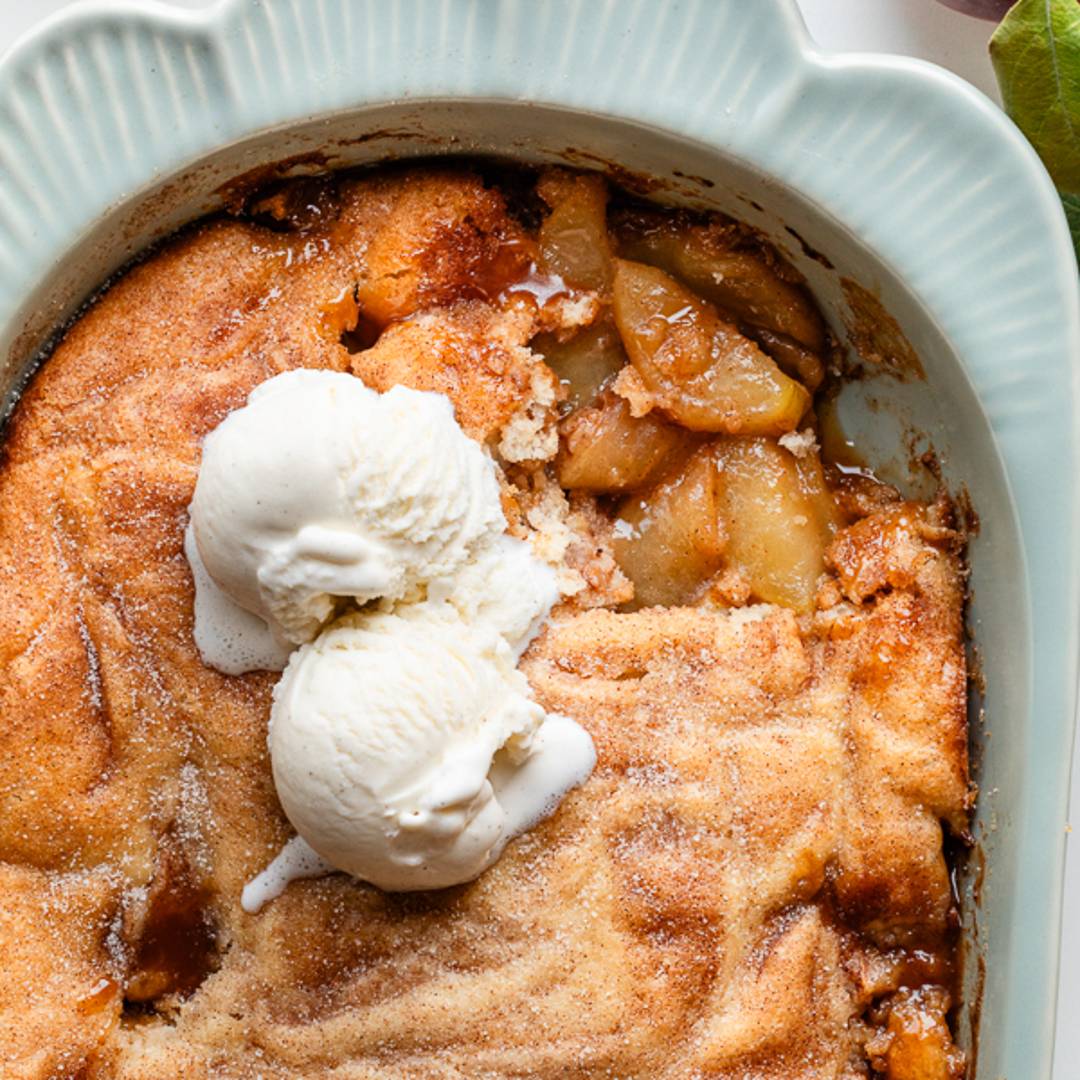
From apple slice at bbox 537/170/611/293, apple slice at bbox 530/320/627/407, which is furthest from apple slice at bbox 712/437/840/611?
apple slice at bbox 537/170/611/293

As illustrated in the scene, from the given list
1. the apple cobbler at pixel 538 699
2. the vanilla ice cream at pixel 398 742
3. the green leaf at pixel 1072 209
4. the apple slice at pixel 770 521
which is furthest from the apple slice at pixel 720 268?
the vanilla ice cream at pixel 398 742

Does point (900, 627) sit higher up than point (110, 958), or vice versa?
point (900, 627)

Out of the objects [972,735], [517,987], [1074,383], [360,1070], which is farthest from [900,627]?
[360,1070]

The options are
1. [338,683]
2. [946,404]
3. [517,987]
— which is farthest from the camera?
[946,404]

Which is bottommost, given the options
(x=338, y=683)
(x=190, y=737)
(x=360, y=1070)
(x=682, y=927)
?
(x=360, y=1070)

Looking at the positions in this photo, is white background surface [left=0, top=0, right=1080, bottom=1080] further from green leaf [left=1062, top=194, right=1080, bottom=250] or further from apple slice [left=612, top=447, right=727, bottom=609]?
apple slice [left=612, top=447, right=727, bottom=609]

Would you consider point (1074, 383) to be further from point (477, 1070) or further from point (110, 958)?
point (110, 958)

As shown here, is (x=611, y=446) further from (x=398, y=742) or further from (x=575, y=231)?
(x=398, y=742)

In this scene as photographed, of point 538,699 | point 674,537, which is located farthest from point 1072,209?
point 538,699

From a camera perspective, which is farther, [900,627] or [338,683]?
[900,627]
